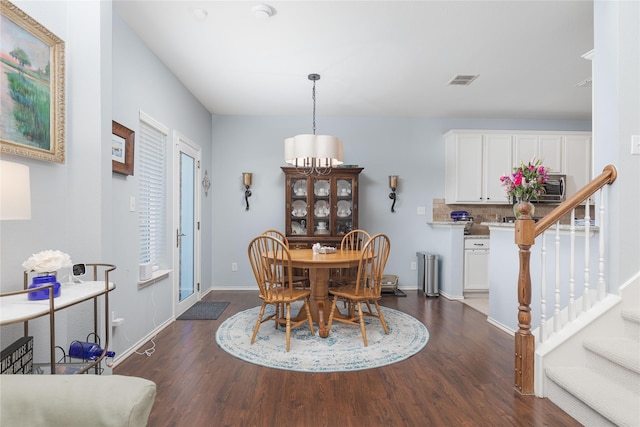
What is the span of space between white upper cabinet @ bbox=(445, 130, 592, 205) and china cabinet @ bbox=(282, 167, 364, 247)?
1608 millimetres

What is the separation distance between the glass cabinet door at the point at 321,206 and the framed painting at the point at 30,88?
10.4 ft

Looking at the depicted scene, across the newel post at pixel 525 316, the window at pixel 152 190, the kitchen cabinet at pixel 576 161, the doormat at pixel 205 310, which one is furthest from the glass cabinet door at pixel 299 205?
the kitchen cabinet at pixel 576 161

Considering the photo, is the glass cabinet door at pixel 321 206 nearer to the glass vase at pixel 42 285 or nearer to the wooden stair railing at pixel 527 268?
the wooden stair railing at pixel 527 268

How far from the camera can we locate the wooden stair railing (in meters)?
2.02

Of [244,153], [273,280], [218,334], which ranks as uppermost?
[244,153]

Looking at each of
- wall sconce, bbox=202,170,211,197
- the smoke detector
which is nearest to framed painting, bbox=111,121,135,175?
the smoke detector

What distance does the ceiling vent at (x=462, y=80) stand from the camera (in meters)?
3.58

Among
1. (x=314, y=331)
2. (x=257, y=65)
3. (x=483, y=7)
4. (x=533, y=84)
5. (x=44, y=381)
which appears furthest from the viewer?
(x=533, y=84)

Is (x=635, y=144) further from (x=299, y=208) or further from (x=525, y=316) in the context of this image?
(x=299, y=208)

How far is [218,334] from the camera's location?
3.04m

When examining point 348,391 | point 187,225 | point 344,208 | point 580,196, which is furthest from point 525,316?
point 187,225

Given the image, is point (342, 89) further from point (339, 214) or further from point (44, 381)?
point (44, 381)

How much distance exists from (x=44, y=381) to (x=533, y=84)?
4.72 m

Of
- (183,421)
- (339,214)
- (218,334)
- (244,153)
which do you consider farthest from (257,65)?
(183,421)
